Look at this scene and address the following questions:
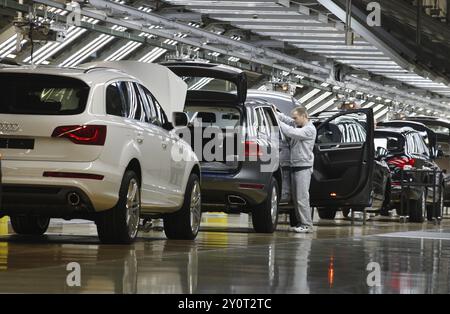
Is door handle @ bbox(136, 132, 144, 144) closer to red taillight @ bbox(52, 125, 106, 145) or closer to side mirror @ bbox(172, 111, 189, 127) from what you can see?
red taillight @ bbox(52, 125, 106, 145)

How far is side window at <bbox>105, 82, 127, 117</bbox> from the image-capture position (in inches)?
458

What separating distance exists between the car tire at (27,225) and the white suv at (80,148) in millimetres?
1748

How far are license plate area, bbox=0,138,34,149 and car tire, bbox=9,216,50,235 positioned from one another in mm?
2436

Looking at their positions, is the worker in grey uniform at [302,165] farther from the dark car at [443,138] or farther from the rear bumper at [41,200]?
the dark car at [443,138]

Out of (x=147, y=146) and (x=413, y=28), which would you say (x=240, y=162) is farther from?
(x=413, y=28)

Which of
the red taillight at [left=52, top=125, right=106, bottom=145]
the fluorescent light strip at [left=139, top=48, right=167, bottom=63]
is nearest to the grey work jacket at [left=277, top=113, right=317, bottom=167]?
the red taillight at [left=52, top=125, right=106, bottom=145]

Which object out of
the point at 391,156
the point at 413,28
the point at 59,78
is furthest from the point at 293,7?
the point at 59,78

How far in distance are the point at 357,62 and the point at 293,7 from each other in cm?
1546

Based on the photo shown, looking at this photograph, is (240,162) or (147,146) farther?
(240,162)

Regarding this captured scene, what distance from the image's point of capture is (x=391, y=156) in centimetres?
2408

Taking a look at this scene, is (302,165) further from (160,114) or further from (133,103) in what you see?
(133,103)

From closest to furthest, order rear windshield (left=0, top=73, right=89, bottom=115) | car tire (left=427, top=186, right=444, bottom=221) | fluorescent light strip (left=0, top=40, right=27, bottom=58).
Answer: rear windshield (left=0, top=73, right=89, bottom=115) → car tire (left=427, top=186, right=444, bottom=221) → fluorescent light strip (left=0, top=40, right=27, bottom=58)
